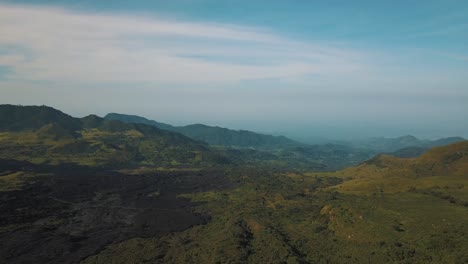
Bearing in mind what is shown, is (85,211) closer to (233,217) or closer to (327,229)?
(233,217)

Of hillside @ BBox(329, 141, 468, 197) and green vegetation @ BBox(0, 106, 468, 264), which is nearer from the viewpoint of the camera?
green vegetation @ BBox(0, 106, 468, 264)

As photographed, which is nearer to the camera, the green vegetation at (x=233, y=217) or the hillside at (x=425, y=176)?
the green vegetation at (x=233, y=217)

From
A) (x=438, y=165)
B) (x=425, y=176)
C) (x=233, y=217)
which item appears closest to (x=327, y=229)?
(x=233, y=217)

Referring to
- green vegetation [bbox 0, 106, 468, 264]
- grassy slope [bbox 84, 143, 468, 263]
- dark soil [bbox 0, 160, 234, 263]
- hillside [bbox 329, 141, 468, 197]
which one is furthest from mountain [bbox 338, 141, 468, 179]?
dark soil [bbox 0, 160, 234, 263]

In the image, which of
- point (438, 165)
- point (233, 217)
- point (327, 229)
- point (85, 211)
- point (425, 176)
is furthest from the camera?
point (438, 165)

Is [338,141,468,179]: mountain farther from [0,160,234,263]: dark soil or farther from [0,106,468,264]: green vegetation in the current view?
[0,160,234,263]: dark soil

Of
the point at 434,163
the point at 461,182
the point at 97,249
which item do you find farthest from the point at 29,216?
the point at 434,163

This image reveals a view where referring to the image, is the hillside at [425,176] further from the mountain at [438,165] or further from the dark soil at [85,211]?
the dark soil at [85,211]

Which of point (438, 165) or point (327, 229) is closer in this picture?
point (327, 229)

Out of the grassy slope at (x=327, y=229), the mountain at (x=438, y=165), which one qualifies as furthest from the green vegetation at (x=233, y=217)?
the mountain at (x=438, y=165)
